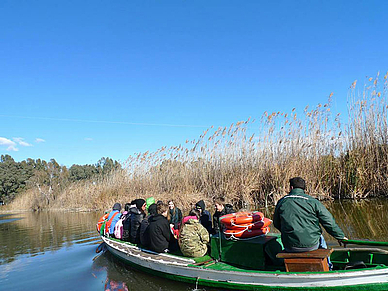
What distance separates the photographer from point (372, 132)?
11.0m

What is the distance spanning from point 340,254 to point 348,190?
701 centimetres

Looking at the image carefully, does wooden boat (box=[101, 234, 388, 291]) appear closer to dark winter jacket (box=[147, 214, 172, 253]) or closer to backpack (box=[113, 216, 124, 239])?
dark winter jacket (box=[147, 214, 172, 253])

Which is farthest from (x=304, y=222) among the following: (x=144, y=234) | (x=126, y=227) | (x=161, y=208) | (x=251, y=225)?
(x=126, y=227)

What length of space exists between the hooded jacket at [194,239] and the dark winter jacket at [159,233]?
65cm

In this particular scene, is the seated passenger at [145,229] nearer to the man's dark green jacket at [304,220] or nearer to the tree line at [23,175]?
the man's dark green jacket at [304,220]

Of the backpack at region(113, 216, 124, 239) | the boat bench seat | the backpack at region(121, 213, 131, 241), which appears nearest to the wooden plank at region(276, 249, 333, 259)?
the boat bench seat

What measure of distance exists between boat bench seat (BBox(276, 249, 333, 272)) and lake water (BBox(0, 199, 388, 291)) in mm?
1892

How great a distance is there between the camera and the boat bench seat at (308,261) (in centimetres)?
398

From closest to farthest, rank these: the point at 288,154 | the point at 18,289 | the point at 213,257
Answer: the point at 213,257
the point at 18,289
the point at 288,154

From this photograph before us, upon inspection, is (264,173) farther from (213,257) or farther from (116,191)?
(116,191)

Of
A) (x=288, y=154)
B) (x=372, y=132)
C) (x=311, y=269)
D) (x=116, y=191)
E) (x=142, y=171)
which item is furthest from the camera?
(x=116, y=191)

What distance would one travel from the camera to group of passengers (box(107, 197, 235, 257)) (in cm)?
563

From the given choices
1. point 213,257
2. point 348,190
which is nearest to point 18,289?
point 213,257

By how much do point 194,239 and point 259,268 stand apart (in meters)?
1.28
